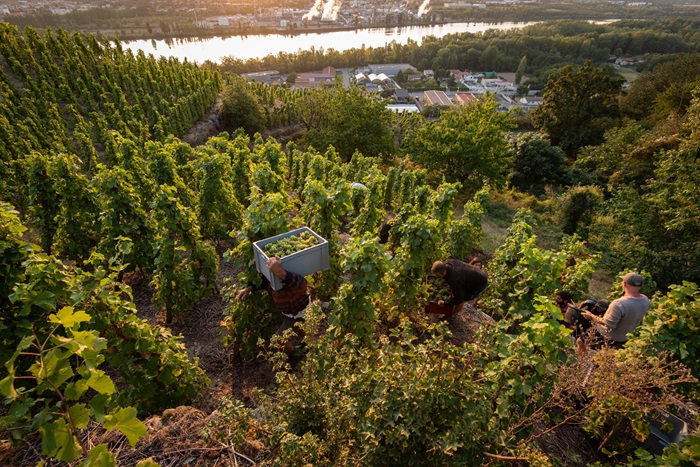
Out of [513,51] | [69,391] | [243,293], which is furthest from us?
[513,51]

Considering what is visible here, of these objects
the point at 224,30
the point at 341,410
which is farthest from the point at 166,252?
the point at 224,30

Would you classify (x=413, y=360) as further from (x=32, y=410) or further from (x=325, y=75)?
(x=325, y=75)

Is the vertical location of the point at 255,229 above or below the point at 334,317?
above

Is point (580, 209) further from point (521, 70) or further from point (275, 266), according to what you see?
point (521, 70)

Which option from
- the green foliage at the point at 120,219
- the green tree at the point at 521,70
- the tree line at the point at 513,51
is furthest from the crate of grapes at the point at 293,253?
the green tree at the point at 521,70

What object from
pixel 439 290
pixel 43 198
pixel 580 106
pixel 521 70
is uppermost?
pixel 43 198

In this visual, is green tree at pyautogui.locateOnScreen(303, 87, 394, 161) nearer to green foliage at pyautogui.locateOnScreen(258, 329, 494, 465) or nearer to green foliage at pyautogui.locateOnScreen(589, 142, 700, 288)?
green foliage at pyautogui.locateOnScreen(589, 142, 700, 288)

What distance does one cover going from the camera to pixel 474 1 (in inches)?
Result: 6093

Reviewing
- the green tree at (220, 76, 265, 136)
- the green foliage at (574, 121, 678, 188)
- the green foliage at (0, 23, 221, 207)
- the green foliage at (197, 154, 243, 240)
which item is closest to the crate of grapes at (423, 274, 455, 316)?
the green foliage at (197, 154, 243, 240)

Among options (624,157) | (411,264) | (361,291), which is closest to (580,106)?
(624,157)

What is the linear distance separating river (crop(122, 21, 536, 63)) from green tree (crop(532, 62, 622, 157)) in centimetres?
5438

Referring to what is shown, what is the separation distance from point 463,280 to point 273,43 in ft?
334

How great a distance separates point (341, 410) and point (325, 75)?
72414 mm

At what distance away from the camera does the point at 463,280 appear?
17.3 feet
